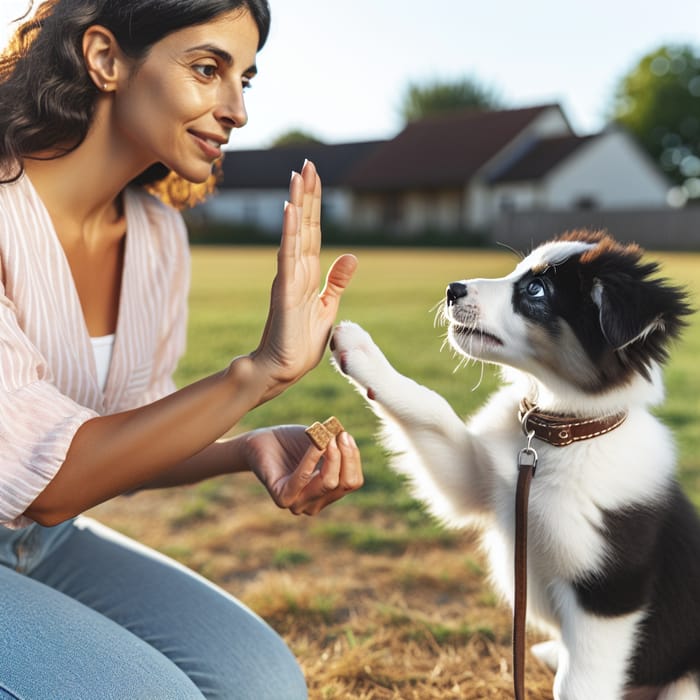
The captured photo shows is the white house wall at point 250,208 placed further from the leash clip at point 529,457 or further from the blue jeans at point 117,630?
the leash clip at point 529,457

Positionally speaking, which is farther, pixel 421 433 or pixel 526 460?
pixel 421 433

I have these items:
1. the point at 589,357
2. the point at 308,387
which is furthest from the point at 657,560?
the point at 308,387

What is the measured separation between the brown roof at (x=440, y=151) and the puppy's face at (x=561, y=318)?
2640cm

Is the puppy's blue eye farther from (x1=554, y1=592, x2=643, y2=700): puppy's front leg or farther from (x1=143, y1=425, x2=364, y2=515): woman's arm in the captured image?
(x1=554, y1=592, x2=643, y2=700): puppy's front leg

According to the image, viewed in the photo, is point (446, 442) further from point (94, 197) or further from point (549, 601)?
point (94, 197)

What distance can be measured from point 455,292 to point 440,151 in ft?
92.0

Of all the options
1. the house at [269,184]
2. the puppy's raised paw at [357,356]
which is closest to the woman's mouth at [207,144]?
the puppy's raised paw at [357,356]

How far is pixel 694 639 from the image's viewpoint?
204 cm

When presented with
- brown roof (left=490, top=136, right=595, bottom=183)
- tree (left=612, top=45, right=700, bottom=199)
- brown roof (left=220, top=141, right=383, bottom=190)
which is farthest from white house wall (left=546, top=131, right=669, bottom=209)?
tree (left=612, top=45, right=700, bottom=199)

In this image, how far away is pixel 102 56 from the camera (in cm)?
198

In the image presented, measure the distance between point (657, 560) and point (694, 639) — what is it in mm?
217

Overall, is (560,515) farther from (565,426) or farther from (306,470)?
(306,470)

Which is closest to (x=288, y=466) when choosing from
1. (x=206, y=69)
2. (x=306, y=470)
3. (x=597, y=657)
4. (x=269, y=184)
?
(x=306, y=470)

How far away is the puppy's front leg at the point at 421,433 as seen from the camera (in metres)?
2.13
